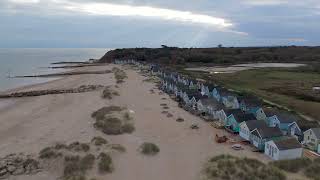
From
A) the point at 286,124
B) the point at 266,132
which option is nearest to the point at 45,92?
the point at 286,124

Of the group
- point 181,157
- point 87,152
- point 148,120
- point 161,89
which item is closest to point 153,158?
point 181,157

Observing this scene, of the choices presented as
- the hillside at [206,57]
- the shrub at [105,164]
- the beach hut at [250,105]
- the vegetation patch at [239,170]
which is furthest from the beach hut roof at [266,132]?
the hillside at [206,57]

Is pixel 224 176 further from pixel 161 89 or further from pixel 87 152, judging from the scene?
pixel 161 89

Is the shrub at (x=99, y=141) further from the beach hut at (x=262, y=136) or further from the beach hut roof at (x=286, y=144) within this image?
the beach hut roof at (x=286, y=144)

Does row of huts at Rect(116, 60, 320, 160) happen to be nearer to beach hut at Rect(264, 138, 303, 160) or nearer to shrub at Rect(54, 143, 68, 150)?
beach hut at Rect(264, 138, 303, 160)

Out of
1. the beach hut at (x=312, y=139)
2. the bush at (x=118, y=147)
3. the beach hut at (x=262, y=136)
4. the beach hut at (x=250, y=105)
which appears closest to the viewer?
the bush at (x=118, y=147)

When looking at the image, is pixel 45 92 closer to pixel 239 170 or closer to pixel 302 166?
pixel 239 170
